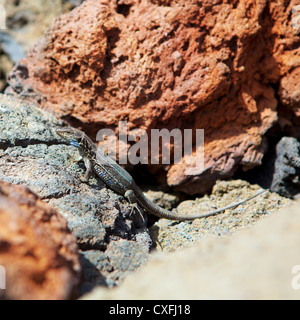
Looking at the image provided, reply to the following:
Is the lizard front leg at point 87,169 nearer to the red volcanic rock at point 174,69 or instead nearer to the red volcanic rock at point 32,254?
the red volcanic rock at point 174,69

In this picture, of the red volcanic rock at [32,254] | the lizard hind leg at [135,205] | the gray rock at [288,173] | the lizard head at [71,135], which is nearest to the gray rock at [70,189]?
the lizard hind leg at [135,205]

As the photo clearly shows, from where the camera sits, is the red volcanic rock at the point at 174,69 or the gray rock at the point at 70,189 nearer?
the gray rock at the point at 70,189

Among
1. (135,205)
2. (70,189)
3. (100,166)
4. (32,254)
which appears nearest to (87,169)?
(100,166)

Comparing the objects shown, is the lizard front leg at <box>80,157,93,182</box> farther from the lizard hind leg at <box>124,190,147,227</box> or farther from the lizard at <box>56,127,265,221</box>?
the lizard hind leg at <box>124,190,147,227</box>

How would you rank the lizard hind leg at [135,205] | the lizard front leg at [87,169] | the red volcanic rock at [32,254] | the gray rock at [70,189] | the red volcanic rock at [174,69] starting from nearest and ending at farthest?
the red volcanic rock at [32,254] < the gray rock at [70,189] < the lizard front leg at [87,169] < the lizard hind leg at [135,205] < the red volcanic rock at [174,69]

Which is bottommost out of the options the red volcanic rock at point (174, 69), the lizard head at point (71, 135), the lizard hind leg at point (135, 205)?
the lizard hind leg at point (135, 205)
